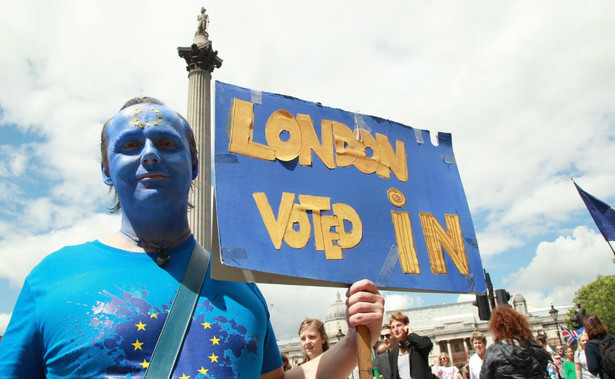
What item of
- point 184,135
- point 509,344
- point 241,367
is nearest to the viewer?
point 241,367

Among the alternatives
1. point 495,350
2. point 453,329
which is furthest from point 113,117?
point 453,329

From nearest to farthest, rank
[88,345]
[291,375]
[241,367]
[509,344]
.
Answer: [88,345] → [241,367] → [291,375] → [509,344]

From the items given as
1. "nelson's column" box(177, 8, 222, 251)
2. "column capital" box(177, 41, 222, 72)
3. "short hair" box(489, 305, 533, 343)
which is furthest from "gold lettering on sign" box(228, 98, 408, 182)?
"column capital" box(177, 41, 222, 72)

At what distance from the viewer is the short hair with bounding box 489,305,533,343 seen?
444 centimetres

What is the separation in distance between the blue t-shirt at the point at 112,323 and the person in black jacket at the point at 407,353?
4201mm

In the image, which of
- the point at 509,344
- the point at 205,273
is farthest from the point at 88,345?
the point at 509,344

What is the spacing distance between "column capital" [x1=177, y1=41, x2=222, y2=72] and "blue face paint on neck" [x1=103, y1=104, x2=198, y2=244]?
15.5 meters

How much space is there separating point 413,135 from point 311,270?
1.17 m

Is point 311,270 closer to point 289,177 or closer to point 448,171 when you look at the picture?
point 289,177

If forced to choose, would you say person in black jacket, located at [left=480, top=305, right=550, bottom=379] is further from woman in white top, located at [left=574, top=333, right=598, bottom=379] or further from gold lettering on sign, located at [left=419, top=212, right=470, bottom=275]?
woman in white top, located at [left=574, top=333, right=598, bottom=379]

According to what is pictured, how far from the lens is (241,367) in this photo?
5.30 feet

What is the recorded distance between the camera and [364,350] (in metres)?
2.03

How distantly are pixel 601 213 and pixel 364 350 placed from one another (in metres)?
7.94

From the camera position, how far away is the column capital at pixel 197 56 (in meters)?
16.7
